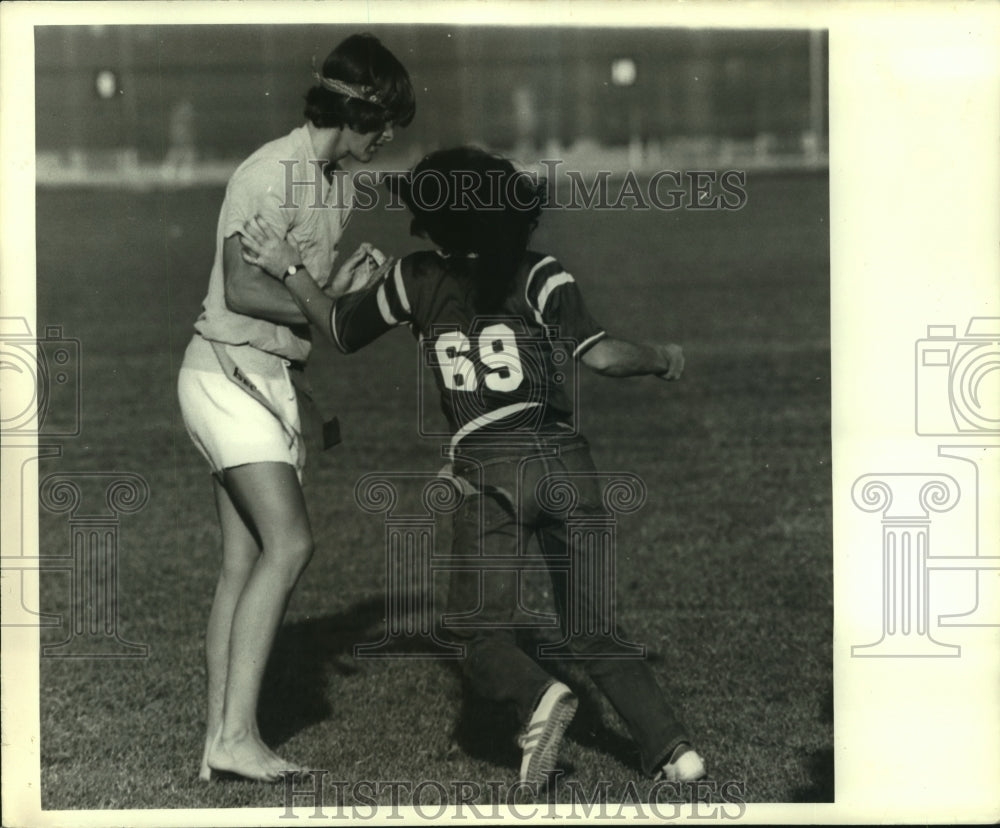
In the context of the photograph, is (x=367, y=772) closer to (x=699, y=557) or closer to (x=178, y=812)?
(x=178, y=812)

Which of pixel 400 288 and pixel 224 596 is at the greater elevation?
pixel 400 288

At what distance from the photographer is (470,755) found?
177 inches

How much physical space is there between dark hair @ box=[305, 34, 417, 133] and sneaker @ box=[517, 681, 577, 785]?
150cm

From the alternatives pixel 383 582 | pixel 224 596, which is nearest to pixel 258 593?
pixel 224 596

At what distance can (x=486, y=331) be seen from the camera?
4051 mm

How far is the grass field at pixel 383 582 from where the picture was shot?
4.47m

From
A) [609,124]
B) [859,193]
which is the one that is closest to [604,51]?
[609,124]

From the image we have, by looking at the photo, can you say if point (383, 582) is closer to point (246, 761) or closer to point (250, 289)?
point (246, 761)

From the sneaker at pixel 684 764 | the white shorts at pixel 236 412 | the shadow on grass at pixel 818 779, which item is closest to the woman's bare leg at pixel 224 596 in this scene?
the white shorts at pixel 236 412

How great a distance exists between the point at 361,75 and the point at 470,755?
73.2 inches

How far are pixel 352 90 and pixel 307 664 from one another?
206cm

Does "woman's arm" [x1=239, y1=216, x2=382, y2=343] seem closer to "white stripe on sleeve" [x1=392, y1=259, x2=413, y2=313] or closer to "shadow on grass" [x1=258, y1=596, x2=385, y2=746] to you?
"white stripe on sleeve" [x1=392, y1=259, x2=413, y2=313]

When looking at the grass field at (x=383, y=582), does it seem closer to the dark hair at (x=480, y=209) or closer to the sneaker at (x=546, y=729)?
the sneaker at (x=546, y=729)

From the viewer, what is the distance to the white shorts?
411cm
